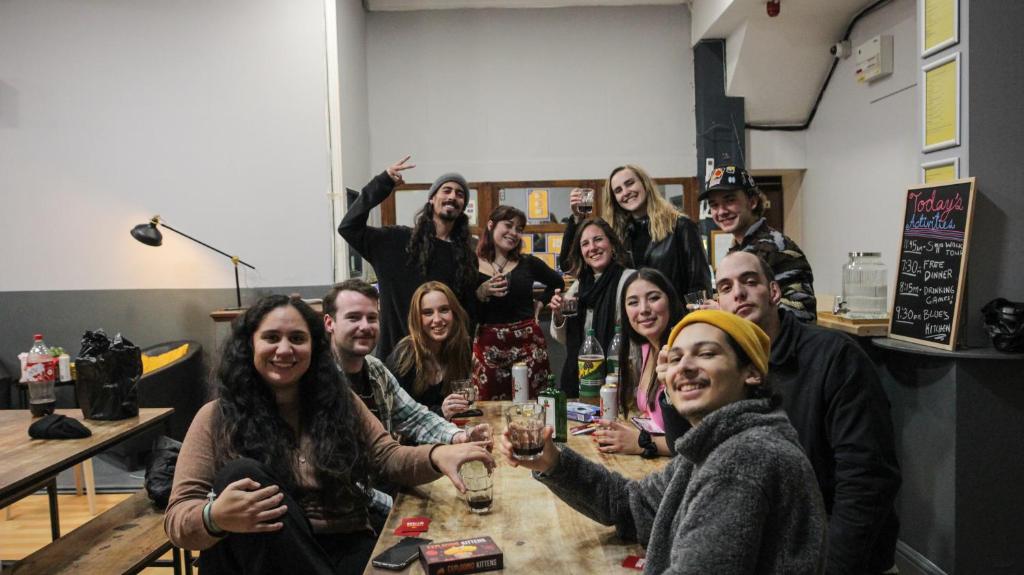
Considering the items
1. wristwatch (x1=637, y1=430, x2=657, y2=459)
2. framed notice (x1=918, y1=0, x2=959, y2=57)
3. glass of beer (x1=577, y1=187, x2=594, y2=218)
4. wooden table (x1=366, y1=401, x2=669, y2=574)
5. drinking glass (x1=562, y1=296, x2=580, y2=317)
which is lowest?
wooden table (x1=366, y1=401, x2=669, y2=574)

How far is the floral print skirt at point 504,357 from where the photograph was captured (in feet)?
11.0

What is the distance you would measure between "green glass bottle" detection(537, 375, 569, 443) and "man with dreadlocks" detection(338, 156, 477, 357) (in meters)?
1.35

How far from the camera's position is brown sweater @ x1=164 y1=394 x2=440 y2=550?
1.75 meters

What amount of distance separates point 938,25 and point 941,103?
12.8 inches

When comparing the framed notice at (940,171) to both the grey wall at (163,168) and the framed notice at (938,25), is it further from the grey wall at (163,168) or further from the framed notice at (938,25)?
the grey wall at (163,168)

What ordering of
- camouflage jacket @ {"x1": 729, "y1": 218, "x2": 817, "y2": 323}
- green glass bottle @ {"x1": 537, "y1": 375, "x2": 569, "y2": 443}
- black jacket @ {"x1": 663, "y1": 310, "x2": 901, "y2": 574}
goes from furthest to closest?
camouflage jacket @ {"x1": 729, "y1": 218, "x2": 817, "y2": 323}, green glass bottle @ {"x1": 537, "y1": 375, "x2": 569, "y2": 443}, black jacket @ {"x1": 663, "y1": 310, "x2": 901, "y2": 574}

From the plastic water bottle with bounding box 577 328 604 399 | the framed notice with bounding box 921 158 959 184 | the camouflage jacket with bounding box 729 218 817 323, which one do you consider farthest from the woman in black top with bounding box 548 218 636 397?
the framed notice with bounding box 921 158 959 184

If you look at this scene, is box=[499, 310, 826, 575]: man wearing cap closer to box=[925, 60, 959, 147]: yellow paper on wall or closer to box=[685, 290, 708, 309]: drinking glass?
box=[685, 290, 708, 309]: drinking glass

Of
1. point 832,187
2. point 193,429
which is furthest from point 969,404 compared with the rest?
point 832,187

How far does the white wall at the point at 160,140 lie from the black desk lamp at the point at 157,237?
0.09 meters

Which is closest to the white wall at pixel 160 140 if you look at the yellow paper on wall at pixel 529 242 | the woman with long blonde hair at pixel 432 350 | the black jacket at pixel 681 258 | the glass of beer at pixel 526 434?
the yellow paper on wall at pixel 529 242

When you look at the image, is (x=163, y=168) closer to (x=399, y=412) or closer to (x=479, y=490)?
(x=399, y=412)

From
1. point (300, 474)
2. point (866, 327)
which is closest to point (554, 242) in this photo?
point (866, 327)

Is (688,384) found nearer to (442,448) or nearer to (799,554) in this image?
(799,554)
